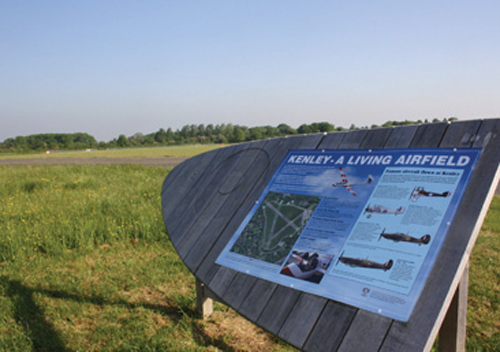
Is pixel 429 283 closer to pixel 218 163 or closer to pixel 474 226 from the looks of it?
pixel 474 226

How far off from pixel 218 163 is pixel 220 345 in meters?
1.59

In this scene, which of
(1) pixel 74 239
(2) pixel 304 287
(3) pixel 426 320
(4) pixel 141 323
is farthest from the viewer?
(1) pixel 74 239

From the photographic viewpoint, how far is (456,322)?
5.27 feet

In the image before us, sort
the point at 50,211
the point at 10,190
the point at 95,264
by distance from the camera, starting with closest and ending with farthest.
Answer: the point at 95,264 → the point at 50,211 → the point at 10,190

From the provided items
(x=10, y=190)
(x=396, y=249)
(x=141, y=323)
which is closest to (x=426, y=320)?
(x=396, y=249)

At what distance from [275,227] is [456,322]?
2.95 ft

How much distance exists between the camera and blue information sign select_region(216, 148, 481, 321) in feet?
4.57

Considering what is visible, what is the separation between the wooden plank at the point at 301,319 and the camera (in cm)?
148

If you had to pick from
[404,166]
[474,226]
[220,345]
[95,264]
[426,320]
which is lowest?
[95,264]

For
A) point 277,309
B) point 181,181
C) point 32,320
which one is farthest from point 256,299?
point 32,320

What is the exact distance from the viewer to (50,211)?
655 cm

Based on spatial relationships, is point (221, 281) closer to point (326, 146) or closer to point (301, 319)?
point (301, 319)

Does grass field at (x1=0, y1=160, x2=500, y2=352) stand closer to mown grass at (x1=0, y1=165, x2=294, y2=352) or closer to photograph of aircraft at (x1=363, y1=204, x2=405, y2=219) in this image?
mown grass at (x1=0, y1=165, x2=294, y2=352)

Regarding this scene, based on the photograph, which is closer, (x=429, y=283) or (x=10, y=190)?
(x=429, y=283)
